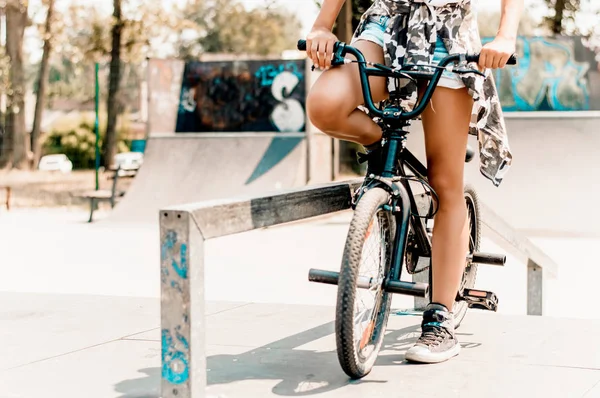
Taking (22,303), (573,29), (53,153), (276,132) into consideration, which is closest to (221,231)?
(22,303)

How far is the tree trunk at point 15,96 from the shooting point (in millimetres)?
26297

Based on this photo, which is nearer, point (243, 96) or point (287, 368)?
point (287, 368)

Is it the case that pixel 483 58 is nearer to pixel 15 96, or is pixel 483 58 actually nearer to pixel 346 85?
pixel 346 85

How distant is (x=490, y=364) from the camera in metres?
3.19

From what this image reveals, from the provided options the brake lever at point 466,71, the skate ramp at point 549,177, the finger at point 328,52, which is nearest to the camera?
the brake lever at point 466,71

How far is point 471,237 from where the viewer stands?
4.12 m

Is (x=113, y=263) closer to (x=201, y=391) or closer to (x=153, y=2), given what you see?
(x=201, y=391)

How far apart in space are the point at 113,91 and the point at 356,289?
2138 centimetres

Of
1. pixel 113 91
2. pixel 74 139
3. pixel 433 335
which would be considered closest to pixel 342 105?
pixel 433 335

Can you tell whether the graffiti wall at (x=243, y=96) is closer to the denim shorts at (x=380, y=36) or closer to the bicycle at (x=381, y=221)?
the denim shorts at (x=380, y=36)

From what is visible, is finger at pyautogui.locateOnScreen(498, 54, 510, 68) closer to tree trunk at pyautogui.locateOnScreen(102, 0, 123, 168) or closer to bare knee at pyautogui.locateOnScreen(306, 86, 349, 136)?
bare knee at pyautogui.locateOnScreen(306, 86, 349, 136)

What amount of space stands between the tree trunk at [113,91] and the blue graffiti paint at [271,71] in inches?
357

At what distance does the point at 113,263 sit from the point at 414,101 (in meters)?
5.49

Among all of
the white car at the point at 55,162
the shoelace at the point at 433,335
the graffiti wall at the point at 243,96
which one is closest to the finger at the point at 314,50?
the shoelace at the point at 433,335
